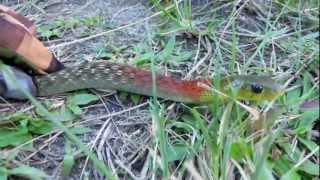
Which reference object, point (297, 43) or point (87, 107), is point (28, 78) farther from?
point (297, 43)

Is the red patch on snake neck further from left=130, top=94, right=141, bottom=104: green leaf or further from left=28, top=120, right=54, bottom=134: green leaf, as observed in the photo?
left=28, top=120, right=54, bottom=134: green leaf

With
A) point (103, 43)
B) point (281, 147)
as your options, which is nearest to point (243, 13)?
point (103, 43)

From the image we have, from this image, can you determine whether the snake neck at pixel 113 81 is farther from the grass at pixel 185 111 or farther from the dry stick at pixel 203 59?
the dry stick at pixel 203 59

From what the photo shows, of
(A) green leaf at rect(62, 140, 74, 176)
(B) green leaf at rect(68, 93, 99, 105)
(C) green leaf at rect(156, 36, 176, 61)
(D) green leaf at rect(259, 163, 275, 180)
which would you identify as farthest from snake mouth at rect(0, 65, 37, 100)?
(D) green leaf at rect(259, 163, 275, 180)

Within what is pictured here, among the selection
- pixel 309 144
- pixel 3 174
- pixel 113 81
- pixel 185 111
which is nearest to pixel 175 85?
pixel 185 111

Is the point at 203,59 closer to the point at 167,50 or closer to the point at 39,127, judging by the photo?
the point at 167,50

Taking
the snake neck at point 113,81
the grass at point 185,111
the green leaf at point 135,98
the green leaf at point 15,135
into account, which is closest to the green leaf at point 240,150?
the grass at point 185,111

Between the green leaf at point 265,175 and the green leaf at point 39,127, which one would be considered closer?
the green leaf at point 265,175
